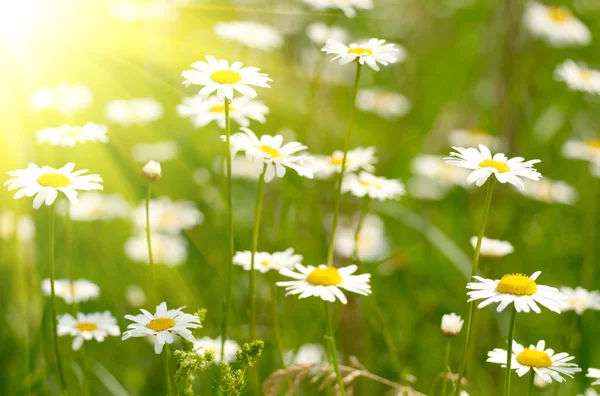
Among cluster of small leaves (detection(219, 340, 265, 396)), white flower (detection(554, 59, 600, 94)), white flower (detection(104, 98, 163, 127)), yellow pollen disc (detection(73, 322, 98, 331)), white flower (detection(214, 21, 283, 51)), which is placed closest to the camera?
cluster of small leaves (detection(219, 340, 265, 396))

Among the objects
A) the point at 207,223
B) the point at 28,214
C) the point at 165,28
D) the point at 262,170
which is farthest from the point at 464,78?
the point at 262,170

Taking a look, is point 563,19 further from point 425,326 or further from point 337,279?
point 337,279

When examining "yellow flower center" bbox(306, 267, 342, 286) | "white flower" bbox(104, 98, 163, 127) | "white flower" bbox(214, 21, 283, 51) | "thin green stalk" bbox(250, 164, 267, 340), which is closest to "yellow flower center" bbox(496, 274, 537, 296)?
"yellow flower center" bbox(306, 267, 342, 286)

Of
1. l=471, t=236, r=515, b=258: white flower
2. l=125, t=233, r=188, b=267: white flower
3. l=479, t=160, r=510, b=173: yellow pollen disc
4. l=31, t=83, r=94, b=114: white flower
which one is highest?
l=479, t=160, r=510, b=173: yellow pollen disc

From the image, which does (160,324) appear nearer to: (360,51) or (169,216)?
(360,51)

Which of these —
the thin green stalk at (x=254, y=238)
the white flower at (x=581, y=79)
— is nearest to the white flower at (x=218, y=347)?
the thin green stalk at (x=254, y=238)

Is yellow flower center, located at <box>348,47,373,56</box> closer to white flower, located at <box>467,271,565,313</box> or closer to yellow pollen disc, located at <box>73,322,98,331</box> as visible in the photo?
white flower, located at <box>467,271,565,313</box>

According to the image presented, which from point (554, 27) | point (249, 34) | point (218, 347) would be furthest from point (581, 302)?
point (554, 27)

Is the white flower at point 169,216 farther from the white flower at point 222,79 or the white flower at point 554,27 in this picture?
the white flower at point 554,27
